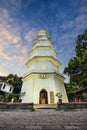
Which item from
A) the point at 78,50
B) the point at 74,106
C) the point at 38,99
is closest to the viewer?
the point at 74,106

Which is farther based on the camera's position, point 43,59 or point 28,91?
point 43,59

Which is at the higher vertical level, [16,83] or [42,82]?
[16,83]

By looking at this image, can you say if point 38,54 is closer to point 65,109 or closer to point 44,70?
point 44,70

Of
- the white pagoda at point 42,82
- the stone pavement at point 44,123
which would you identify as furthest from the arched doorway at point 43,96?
the stone pavement at point 44,123

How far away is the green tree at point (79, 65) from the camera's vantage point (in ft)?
36.3

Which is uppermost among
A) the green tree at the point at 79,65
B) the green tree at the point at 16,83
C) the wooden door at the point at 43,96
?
the green tree at the point at 16,83

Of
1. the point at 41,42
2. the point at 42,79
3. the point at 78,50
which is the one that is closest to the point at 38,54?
the point at 41,42

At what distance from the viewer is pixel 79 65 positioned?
453 inches

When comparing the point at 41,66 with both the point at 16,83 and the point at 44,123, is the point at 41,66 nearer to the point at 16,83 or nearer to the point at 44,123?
the point at 44,123

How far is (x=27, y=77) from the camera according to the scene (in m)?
22.3

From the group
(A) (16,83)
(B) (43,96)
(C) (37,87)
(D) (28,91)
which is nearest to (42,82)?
(C) (37,87)

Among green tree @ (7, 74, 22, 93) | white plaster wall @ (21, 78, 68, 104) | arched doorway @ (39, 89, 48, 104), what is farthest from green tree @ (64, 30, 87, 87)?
green tree @ (7, 74, 22, 93)

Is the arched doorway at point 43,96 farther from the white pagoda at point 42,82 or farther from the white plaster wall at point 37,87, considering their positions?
the white plaster wall at point 37,87

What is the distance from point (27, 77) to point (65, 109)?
12853mm
